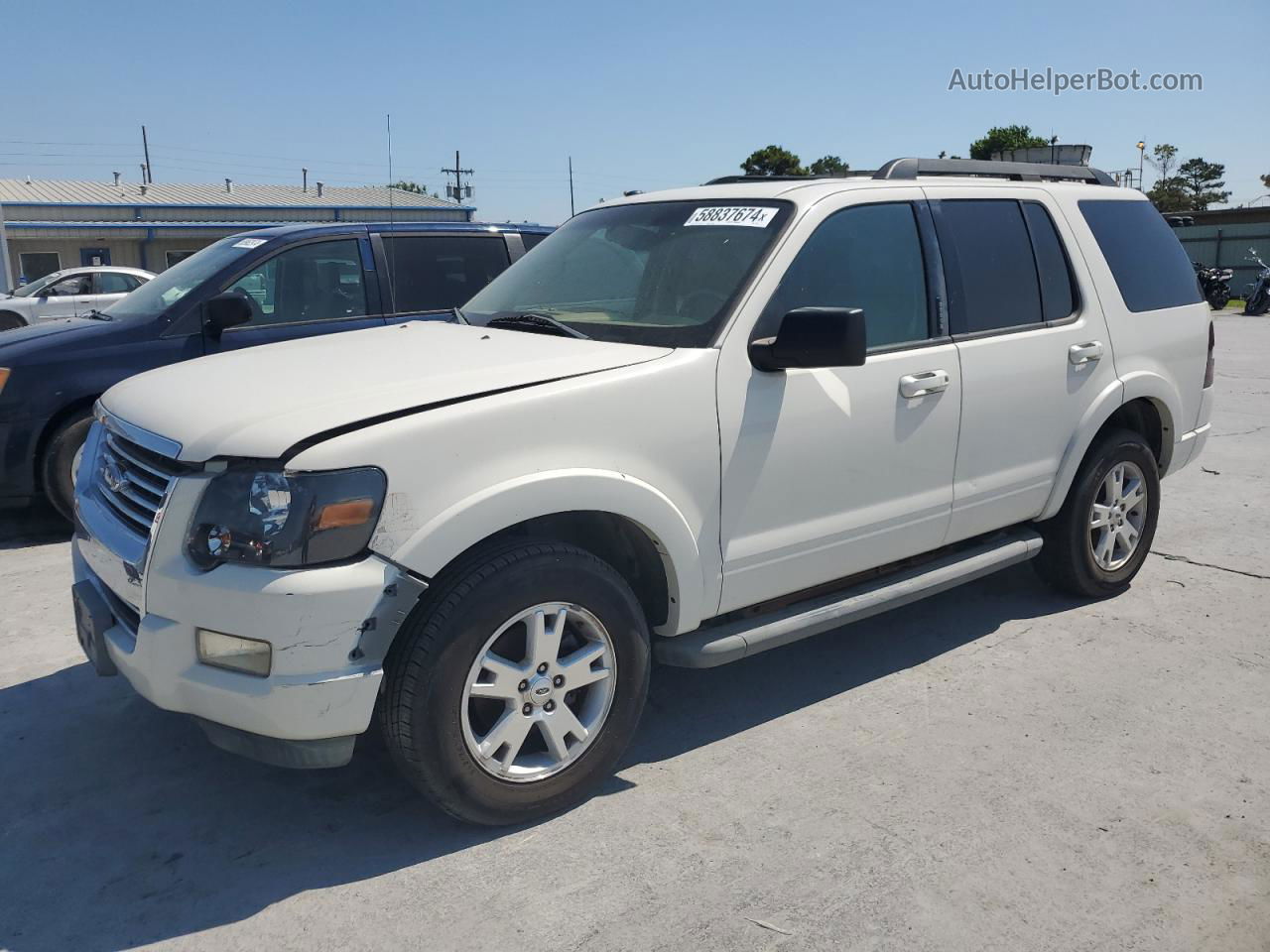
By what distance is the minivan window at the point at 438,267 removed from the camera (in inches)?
270

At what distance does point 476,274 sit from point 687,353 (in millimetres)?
4102

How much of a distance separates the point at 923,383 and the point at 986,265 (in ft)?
2.54

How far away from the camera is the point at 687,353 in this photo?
337 centimetres

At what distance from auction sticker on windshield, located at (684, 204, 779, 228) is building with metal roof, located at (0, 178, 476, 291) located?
108 feet

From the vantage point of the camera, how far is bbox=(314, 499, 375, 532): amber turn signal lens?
8.76ft

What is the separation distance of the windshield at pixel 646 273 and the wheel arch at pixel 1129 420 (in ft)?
6.00

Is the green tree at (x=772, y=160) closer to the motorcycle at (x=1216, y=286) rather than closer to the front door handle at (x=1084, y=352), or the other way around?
the motorcycle at (x=1216, y=286)

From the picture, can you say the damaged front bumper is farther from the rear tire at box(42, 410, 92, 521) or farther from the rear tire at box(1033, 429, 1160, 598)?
the rear tire at box(42, 410, 92, 521)

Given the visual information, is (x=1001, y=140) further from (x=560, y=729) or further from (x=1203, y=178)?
(x=560, y=729)

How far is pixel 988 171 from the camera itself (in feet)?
15.5

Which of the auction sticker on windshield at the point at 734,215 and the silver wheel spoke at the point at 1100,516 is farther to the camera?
the silver wheel spoke at the point at 1100,516

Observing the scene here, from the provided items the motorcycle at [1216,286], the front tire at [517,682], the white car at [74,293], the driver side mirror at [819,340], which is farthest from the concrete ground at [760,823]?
the motorcycle at [1216,286]

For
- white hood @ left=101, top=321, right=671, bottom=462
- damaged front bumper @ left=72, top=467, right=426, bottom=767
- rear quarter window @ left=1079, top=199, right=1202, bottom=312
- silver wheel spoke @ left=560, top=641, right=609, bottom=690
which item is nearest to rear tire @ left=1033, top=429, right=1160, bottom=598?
rear quarter window @ left=1079, top=199, right=1202, bottom=312

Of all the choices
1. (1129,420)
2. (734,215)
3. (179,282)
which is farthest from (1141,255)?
(179,282)
